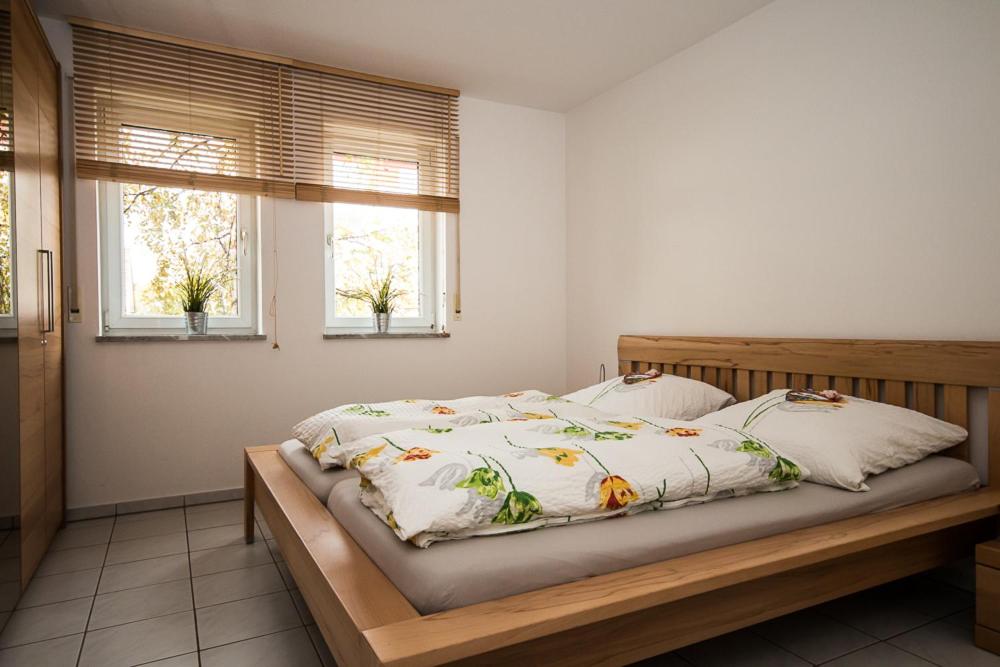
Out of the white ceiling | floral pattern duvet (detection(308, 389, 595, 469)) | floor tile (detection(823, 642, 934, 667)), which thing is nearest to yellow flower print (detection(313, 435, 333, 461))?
floral pattern duvet (detection(308, 389, 595, 469))

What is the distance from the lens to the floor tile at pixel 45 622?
1.85 metres

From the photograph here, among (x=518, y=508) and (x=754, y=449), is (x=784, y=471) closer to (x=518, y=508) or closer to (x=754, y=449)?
(x=754, y=449)

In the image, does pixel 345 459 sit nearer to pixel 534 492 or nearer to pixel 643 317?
pixel 534 492

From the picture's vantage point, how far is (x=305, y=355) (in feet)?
11.3

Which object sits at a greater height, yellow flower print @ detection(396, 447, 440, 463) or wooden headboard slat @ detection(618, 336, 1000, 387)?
wooden headboard slat @ detection(618, 336, 1000, 387)

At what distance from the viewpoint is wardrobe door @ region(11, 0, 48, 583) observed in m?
2.01

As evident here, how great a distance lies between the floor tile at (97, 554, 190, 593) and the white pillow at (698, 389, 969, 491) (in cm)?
216

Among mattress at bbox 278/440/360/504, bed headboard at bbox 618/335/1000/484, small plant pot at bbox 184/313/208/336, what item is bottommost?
mattress at bbox 278/440/360/504

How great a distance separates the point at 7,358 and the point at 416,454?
1.37 m

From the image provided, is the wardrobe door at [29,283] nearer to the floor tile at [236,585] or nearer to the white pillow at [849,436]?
the floor tile at [236,585]

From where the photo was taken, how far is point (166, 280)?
3.22m

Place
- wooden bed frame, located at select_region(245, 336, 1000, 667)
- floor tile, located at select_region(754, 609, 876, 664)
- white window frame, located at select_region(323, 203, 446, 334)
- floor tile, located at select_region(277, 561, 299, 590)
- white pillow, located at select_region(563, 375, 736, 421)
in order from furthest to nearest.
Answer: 1. white window frame, located at select_region(323, 203, 446, 334)
2. white pillow, located at select_region(563, 375, 736, 421)
3. floor tile, located at select_region(277, 561, 299, 590)
4. floor tile, located at select_region(754, 609, 876, 664)
5. wooden bed frame, located at select_region(245, 336, 1000, 667)

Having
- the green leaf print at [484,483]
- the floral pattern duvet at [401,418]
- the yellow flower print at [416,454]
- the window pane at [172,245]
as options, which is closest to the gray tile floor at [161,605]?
the floral pattern duvet at [401,418]

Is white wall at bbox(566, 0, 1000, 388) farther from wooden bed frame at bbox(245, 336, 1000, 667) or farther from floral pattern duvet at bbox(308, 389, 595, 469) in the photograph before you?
floral pattern duvet at bbox(308, 389, 595, 469)
